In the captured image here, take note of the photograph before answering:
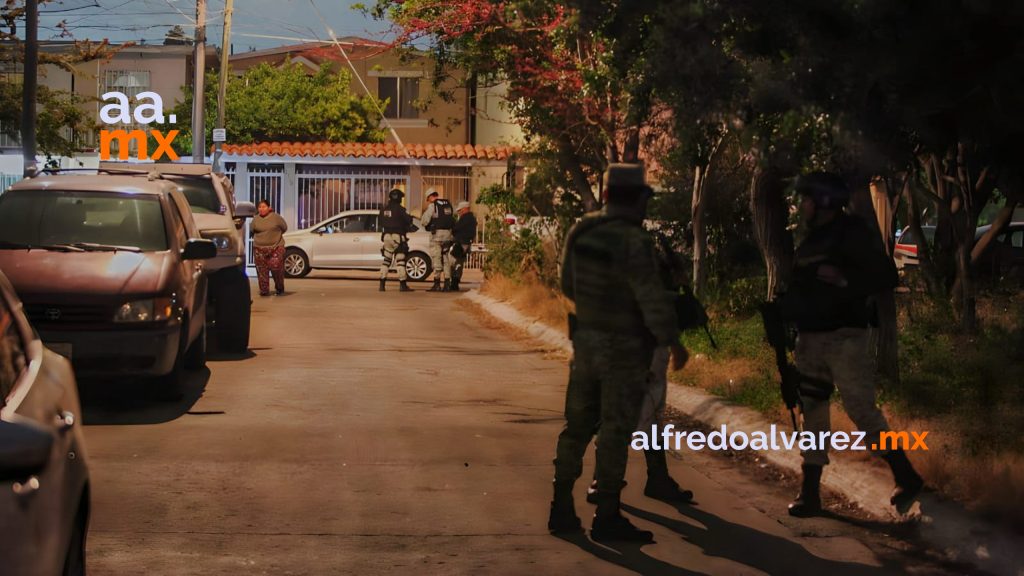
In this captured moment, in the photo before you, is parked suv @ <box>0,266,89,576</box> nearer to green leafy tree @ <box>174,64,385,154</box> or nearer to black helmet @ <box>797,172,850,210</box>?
black helmet @ <box>797,172,850,210</box>

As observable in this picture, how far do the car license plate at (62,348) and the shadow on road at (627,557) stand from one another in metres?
4.86

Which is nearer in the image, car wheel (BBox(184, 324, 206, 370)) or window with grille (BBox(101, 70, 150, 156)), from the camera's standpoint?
car wheel (BBox(184, 324, 206, 370))

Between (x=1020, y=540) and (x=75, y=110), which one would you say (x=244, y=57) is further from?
(x=1020, y=540)

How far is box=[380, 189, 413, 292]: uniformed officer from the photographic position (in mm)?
27906

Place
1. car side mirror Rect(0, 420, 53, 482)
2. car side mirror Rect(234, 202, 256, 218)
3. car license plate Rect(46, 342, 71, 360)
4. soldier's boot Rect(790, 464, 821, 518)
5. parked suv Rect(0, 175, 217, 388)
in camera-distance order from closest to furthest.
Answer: car side mirror Rect(0, 420, 53, 482)
soldier's boot Rect(790, 464, 821, 518)
car license plate Rect(46, 342, 71, 360)
parked suv Rect(0, 175, 217, 388)
car side mirror Rect(234, 202, 256, 218)

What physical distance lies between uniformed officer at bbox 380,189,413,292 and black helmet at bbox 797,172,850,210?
774 inches

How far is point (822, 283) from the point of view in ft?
27.1

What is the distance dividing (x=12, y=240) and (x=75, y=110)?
25.9 m

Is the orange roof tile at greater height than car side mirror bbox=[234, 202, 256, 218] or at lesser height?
greater

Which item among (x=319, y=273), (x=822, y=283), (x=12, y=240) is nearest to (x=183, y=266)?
(x=12, y=240)

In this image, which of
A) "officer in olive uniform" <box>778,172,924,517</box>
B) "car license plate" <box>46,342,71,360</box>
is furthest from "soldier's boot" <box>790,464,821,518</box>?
"car license plate" <box>46,342,71,360</box>

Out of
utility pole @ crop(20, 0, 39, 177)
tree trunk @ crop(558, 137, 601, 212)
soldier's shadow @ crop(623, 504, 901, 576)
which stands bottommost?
soldier's shadow @ crop(623, 504, 901, 576)

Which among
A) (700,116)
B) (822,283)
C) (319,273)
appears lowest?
(319,273)

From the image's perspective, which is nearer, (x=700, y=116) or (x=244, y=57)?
(x=700, y=116)
